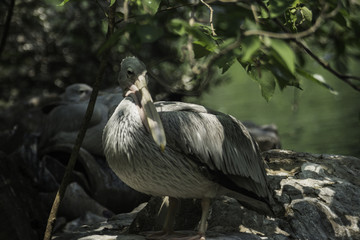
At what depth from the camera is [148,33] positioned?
2.29 m

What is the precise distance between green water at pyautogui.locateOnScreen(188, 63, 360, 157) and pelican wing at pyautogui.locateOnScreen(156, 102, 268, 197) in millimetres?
4101

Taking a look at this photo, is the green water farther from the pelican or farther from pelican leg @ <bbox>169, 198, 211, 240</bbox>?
pelican leg @ <bbox>169, 198, 211, 240</bbox>

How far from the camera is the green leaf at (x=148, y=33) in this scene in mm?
2273

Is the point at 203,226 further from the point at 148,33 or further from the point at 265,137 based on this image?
the point at 265,137

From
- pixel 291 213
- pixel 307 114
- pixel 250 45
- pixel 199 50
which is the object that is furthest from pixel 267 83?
pixel 307 114

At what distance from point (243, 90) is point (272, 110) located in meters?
3.50

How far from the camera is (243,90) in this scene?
17172 mm

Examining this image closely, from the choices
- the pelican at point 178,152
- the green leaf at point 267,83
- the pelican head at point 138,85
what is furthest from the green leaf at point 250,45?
the pelican head at point 138,85

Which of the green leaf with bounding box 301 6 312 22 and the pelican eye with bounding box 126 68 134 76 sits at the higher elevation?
the green leaf with bounding box 301 6 312 22

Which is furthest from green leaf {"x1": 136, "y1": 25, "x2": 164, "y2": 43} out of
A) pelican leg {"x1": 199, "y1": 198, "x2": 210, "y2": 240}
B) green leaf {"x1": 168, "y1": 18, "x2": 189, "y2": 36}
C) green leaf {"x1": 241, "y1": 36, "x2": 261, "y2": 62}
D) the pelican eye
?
pelican leg {"x1": 199, "y1": 198, "x2": 210, "y2": 240}

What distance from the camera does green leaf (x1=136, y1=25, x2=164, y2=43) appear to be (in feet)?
7.46

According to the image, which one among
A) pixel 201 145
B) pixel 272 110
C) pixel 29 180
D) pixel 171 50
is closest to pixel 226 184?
pixel 201 145

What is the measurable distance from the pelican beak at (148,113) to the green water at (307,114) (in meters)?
4.37

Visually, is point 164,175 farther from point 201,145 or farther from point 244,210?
point 244,210
